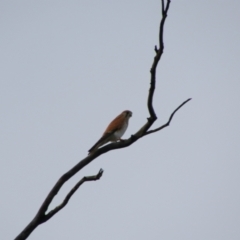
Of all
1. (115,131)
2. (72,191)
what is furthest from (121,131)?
(72,191)

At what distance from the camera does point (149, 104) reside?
449 centimetres

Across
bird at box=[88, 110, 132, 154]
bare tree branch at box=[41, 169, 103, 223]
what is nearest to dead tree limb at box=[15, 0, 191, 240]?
bare tree branch at box=[41, 169, 103, 223]

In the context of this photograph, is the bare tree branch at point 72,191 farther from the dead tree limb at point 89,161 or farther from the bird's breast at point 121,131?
the bird's breast at point 121,131

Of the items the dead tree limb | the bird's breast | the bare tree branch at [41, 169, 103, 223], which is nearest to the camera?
the dead tree limb

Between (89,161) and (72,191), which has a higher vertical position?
(89,161)

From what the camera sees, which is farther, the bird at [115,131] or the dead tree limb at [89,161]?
the bird at [115,131]

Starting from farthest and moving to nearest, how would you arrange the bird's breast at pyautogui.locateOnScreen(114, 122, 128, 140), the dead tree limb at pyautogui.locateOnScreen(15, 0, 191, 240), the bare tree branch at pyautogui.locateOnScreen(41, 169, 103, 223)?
the bird's breast at pyautogui.locateOnScreen(114, 122, 128, 140) → the bare tree branch at pyautogui.locateOnScreen(41, 169, 103, 223) → the dead tree limb at pyautogui.locateOnScreen(15, 0, 191, 240)

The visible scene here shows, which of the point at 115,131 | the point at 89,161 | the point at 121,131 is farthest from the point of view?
the point at 121,131

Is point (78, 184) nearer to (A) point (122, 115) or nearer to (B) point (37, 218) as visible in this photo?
(B) point (37, 218)

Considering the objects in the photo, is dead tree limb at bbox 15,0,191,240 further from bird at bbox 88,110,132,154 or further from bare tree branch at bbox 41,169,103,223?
bird at bbox 88,110,132,154

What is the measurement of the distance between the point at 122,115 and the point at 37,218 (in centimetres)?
502

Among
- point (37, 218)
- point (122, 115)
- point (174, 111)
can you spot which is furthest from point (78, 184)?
point (122, 115)

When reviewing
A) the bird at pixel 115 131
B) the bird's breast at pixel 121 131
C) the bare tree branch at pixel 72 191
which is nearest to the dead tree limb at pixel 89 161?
the bare tree branch at pixel 72 191

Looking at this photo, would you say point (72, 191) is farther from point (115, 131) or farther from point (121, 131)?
point (121, 131)
